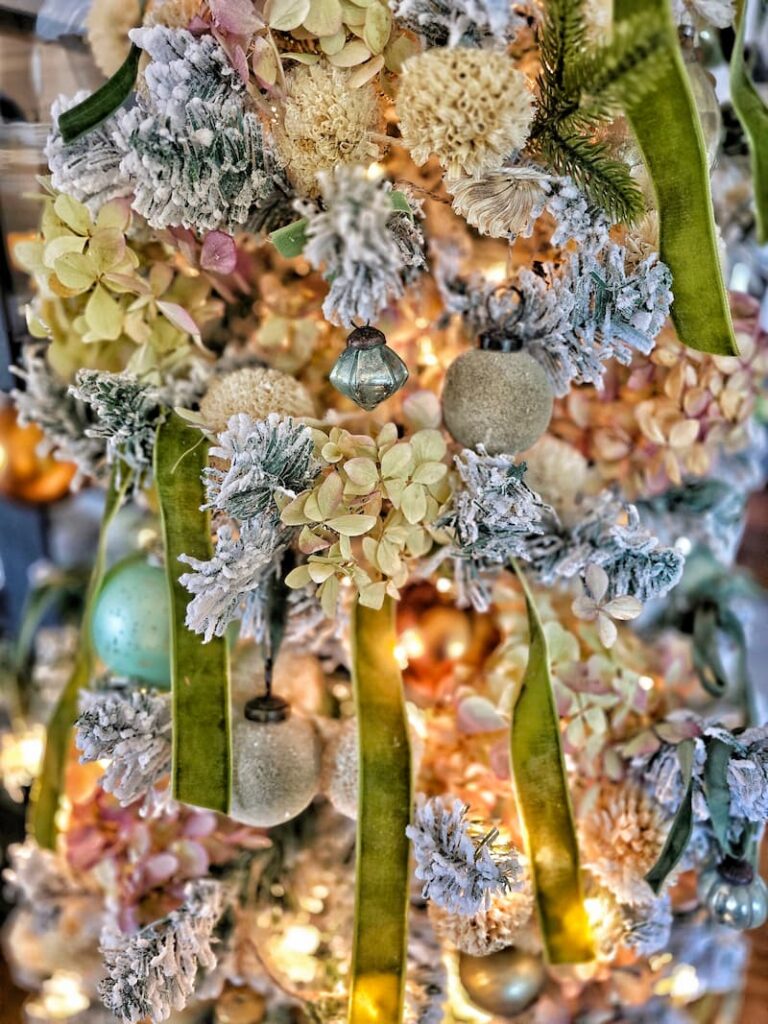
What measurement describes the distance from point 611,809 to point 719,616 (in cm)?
22

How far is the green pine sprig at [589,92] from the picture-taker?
370 millimetres

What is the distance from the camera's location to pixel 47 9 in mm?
588

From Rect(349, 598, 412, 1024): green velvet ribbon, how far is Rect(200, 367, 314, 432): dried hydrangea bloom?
14cm

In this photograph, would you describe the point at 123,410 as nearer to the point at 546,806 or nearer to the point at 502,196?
the point at 502,196

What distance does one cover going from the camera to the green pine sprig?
1.21ft

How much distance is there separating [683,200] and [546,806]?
38cm

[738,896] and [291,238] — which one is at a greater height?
[291,238]

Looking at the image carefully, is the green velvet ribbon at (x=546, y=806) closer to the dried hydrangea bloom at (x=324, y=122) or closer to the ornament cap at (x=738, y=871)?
the ornament cap at (x=738, y=871)

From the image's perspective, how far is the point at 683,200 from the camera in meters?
0.44

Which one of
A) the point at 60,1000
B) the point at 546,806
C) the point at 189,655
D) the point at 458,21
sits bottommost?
the point at 60,1000

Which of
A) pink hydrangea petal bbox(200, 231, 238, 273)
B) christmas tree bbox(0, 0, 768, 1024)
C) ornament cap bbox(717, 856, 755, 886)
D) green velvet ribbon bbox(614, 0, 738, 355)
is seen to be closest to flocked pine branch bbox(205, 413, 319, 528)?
christmas tree bbox(0, 0, 768, 1024)

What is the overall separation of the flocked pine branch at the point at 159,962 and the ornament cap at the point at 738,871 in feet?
1.25

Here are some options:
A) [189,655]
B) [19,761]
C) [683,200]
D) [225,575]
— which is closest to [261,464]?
[225,575]

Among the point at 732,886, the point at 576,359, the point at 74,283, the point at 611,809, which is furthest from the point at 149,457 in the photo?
the point at 732,886
